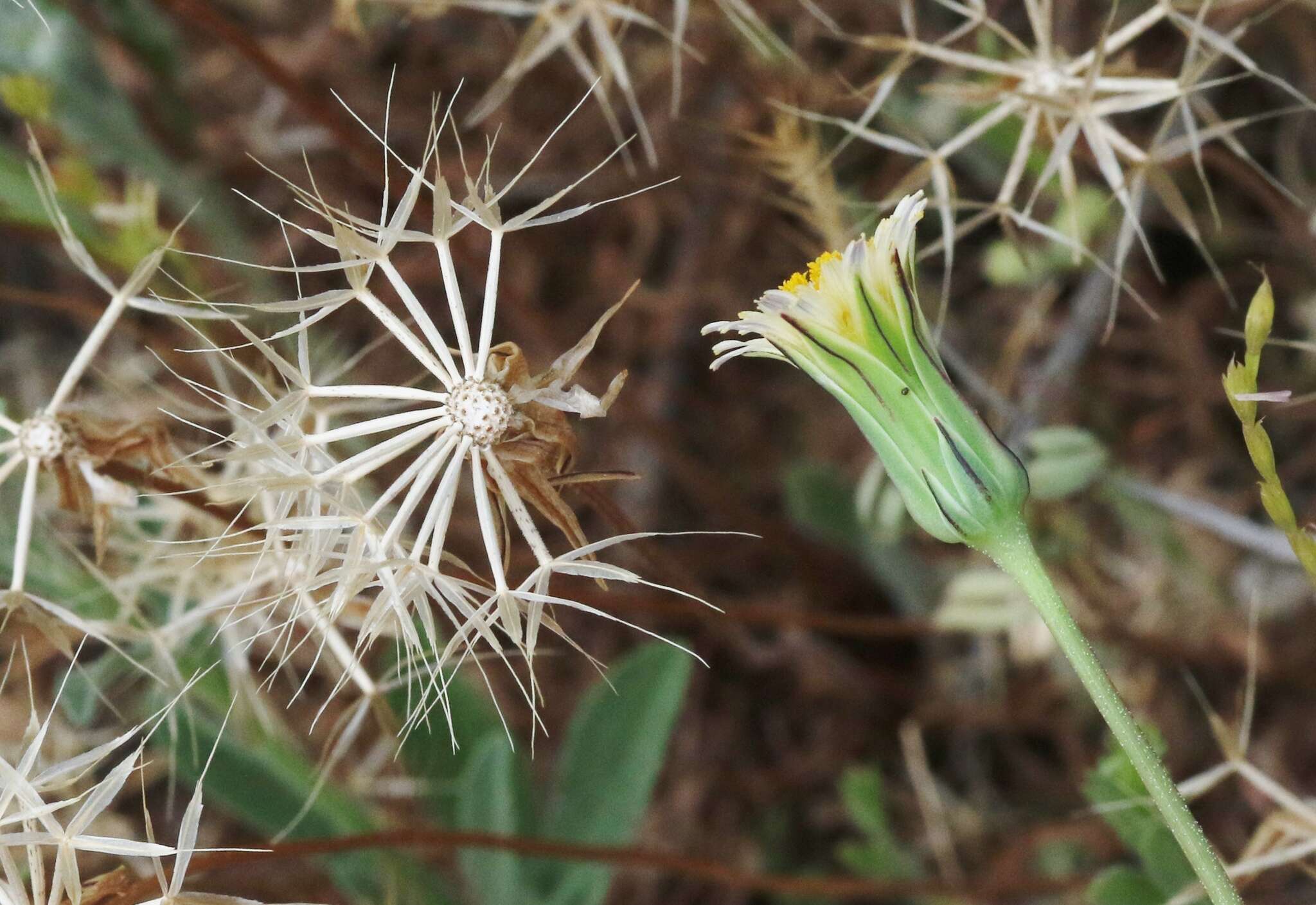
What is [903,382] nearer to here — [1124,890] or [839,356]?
[839,356]

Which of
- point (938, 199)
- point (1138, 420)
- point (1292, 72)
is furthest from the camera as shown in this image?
point (1138, 420)

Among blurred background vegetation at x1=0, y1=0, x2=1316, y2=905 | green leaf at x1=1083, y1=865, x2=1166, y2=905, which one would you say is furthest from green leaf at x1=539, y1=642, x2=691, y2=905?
green leaf at x1=1083, y1=865, x2=1166, y2=905

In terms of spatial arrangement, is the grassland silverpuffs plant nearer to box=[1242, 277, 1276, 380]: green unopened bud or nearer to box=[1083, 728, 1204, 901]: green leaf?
box=[1242, 277, 1276, 380]: green unopened bud

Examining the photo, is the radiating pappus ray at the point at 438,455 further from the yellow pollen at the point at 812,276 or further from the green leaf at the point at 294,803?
the green leaf at the point at 294,803

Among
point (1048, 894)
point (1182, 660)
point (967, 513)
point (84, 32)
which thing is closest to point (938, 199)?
point (967, 513)

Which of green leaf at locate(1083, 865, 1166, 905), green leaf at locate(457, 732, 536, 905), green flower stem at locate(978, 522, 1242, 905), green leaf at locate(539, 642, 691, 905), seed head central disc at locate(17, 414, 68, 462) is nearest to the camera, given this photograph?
green flower stem at locate(978, 522, 1242, 905)

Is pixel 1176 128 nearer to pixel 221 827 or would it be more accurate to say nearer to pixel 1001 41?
pixel 1001 41
